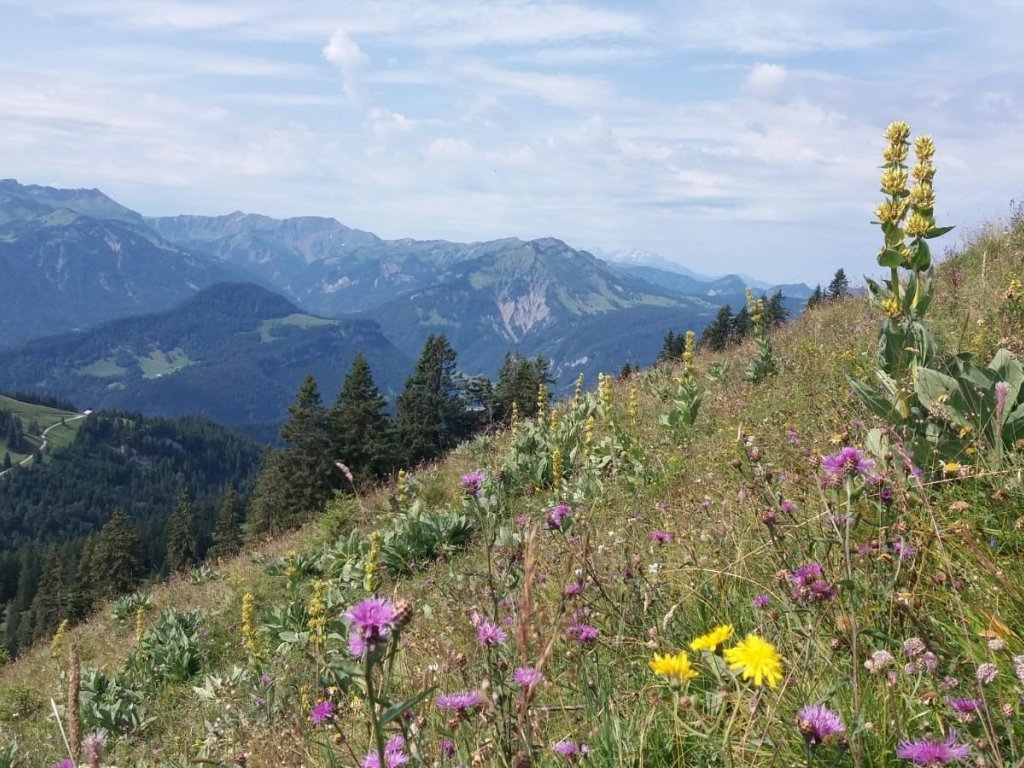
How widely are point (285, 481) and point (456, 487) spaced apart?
3576cm

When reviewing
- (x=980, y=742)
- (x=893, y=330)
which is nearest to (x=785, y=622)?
(x=980, y=742)

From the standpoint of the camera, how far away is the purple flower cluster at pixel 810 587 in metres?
1.92

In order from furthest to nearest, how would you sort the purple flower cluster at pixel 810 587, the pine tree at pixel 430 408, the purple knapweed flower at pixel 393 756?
1. the pine tree at pixel 430 408
2. the purple flower cluster at pixel 810 587
3. the purple knapweed flower at pixel 393 756

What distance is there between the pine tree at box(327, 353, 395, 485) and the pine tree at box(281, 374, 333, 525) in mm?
973

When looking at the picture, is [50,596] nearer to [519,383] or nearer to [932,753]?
[519,383]

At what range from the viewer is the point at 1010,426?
3.61 m

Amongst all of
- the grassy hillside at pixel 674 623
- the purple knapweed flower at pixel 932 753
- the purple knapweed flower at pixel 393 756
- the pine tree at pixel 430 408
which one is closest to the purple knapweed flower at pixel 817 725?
the grassy hillside at pixel 674 623

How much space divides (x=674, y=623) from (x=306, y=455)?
140 feet

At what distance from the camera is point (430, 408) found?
155ft

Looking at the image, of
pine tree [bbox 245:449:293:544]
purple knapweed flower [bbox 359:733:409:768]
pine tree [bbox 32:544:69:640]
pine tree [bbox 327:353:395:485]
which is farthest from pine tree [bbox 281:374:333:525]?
purple knapweed flower [bbox 359:733:409:768]

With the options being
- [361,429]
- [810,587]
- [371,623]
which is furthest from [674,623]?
[361,429]

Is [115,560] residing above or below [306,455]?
below

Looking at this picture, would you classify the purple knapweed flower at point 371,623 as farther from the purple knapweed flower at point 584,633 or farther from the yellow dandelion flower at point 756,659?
the purple knapweed flower at point 584,633

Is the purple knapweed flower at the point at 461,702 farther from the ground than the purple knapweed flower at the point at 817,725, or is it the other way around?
the purple knapweed flower at the point at 817,725
